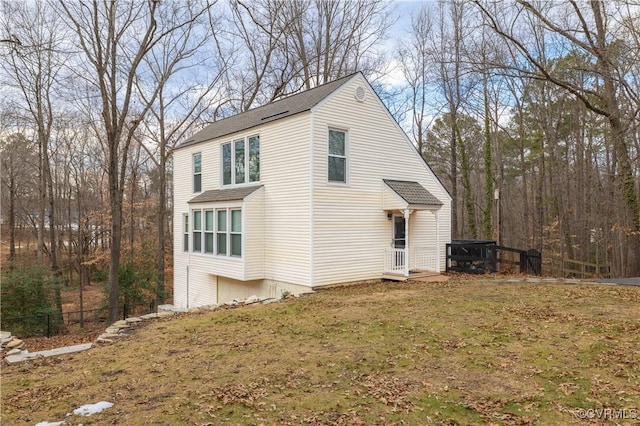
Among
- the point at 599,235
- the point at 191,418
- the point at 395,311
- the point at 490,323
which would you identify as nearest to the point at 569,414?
the point at 490,323

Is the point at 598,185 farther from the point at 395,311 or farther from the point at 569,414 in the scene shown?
the point at 569,414

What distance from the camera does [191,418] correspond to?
12.2ft

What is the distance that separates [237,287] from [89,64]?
10.3m

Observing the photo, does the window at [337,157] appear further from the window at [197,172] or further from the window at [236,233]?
the window at [197,172]

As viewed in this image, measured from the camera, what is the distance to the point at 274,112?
1272cm

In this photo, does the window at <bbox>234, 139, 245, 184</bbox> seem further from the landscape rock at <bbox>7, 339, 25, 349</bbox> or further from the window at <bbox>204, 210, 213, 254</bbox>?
the landscape rock at <bbox>7, 339, 25, 349</bbox>

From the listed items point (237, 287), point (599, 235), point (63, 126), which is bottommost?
point (237, 287)

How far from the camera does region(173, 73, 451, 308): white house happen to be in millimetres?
10930

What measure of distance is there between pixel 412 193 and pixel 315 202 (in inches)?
137

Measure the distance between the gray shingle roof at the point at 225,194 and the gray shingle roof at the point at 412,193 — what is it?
4.33m

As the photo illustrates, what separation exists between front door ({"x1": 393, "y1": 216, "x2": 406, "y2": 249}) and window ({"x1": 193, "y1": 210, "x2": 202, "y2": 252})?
6823mm

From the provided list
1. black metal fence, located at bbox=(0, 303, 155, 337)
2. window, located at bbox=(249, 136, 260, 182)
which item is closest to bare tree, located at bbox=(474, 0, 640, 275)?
window, located at bbox=(249, 136, 260, 182)

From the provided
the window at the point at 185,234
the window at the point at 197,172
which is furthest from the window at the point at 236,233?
the window at the point at 185,234

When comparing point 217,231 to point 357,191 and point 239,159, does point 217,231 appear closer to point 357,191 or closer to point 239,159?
point 239,159
